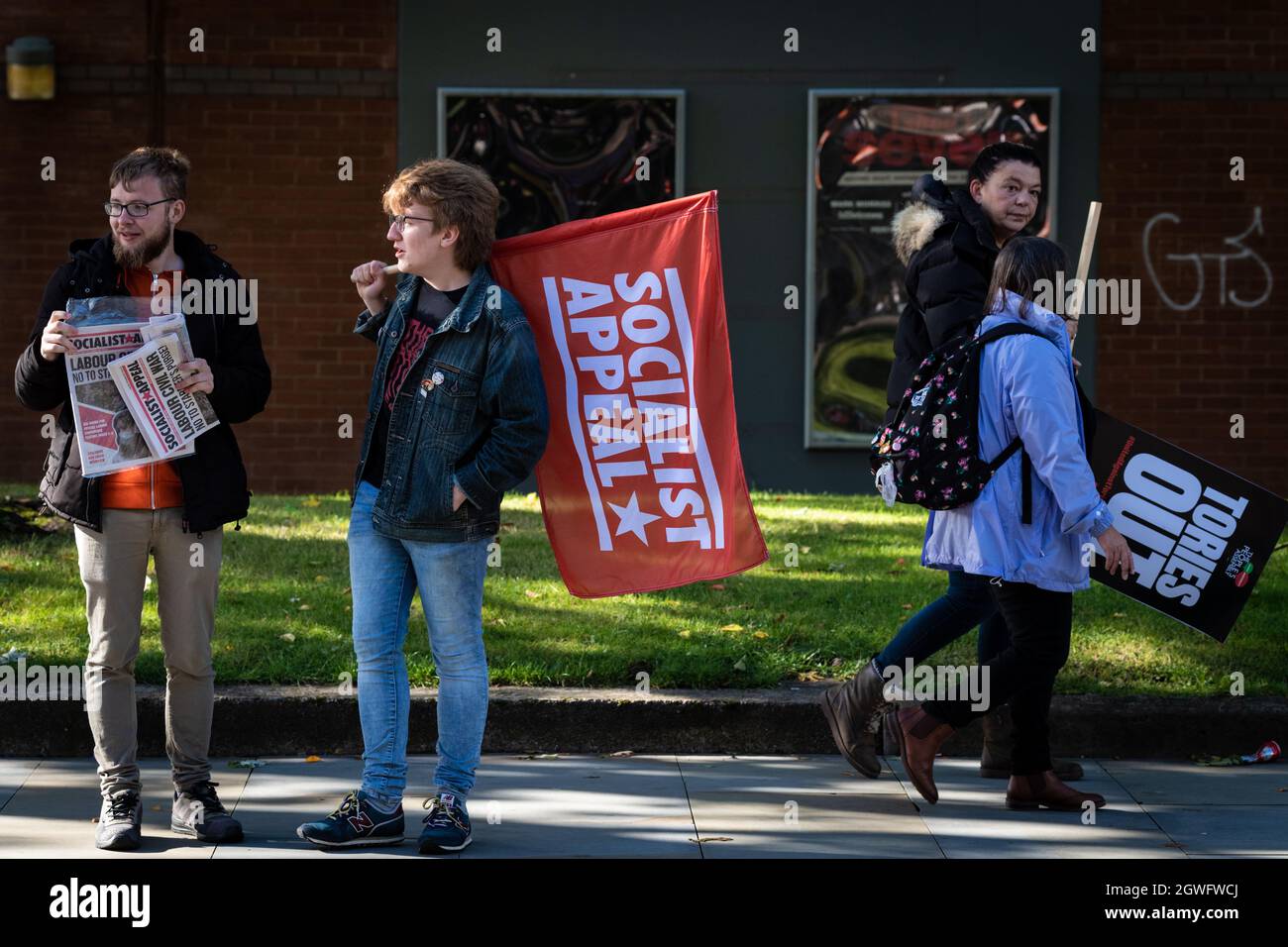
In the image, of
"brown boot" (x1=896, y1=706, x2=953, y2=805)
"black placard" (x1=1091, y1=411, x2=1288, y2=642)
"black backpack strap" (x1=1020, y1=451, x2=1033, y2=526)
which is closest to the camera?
"black backpack strap" (x1=1020, y1=451, x2=1033, y2=526)

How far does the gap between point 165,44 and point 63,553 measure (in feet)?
17.5

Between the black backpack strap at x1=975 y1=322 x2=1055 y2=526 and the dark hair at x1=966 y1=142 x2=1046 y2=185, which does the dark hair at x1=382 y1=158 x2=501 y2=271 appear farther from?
the dark hair at x1=966 y1=142 x2=1046 y2=185

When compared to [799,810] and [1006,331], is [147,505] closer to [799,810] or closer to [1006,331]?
[799,810]

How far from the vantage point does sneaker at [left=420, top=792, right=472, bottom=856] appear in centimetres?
484

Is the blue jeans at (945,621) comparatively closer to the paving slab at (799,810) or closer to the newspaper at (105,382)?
the paving slab at (799,810)

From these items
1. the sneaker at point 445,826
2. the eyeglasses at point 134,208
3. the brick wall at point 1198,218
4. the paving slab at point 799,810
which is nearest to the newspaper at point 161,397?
the eyeglasses at point 134,208

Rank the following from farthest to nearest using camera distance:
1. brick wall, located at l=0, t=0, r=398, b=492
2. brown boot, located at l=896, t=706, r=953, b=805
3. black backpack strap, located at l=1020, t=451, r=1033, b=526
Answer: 1. brick wall, located at l=0, t=0, r=398, b=492
2. brown boot, located at l=896, t=706, r=953, b=805
3. black backpack strap, located at l=1020, t=451, r=1033, b=526

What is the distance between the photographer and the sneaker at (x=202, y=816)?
4.93 metres

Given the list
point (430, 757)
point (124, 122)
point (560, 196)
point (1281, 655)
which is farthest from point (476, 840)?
point (124, 122)

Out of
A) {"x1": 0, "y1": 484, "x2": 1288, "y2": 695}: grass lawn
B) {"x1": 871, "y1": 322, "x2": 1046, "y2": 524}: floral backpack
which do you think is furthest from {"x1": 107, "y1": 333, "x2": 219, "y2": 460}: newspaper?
{"x1": 871, "y1": 322, "x2": 1046, "y2": 524}: floral backpack

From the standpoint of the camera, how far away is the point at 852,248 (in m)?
12.3

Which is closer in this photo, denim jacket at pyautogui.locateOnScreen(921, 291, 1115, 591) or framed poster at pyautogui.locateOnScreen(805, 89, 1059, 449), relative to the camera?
denim jacket at pyautogui.locateOnScreen(921, 291, 1115, 591)

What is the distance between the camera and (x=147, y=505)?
4.96m

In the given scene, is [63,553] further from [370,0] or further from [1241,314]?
[1241,314]
